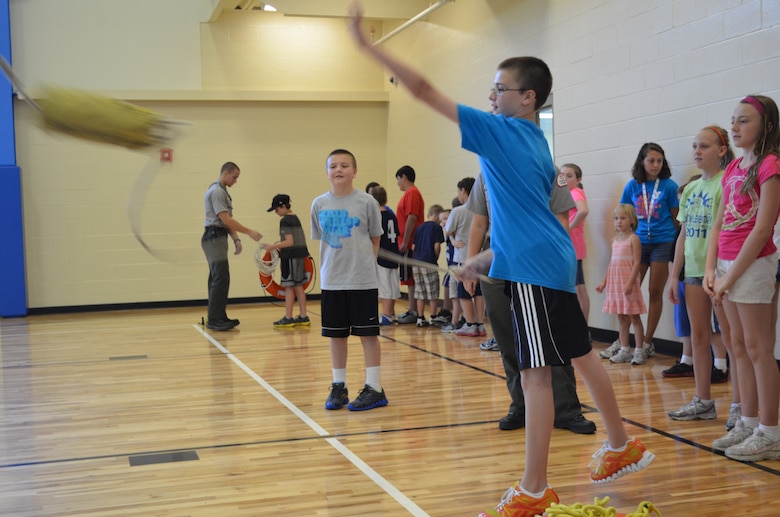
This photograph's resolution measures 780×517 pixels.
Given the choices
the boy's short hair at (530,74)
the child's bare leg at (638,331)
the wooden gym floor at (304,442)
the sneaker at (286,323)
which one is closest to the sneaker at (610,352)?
the child's bare leg at (638,331)

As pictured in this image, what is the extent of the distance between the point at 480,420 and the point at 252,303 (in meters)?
7.64

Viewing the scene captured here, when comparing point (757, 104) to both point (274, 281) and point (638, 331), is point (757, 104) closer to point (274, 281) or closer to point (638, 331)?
point (638, 331)

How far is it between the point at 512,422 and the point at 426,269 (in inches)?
177

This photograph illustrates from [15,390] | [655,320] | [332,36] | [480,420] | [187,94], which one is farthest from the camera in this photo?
[332,36]

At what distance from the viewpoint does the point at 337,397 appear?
470 cm

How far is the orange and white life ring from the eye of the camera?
9.05 meters

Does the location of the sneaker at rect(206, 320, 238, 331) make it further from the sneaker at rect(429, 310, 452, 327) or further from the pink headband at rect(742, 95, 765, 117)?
the pink headband at rect(742, 95, 765, 117)

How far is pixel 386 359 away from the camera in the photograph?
6.50m

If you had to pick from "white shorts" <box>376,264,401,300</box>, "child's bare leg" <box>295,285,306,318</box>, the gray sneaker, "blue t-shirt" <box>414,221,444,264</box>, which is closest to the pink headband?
the gray sneaker

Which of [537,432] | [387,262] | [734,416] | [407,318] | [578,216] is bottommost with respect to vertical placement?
[407,318]

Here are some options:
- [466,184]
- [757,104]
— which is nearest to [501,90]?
[757,104]

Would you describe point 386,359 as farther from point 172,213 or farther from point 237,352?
point 172,213

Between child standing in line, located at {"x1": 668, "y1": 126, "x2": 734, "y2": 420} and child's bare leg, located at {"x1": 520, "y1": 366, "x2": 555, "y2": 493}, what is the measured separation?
1.52 m

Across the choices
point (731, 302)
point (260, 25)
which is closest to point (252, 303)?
point (260, 25)
